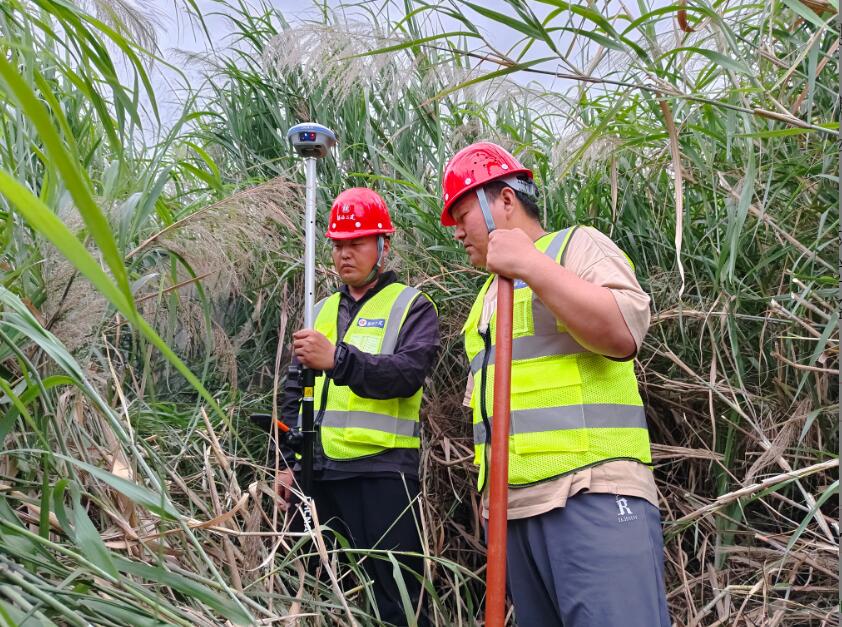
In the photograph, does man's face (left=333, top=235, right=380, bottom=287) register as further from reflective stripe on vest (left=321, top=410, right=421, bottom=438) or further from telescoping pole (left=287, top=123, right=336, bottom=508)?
reflective stripe on vest (left=321, top=410, right=421, bottom=438)

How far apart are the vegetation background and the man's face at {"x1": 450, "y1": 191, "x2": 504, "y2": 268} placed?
0.29 metres

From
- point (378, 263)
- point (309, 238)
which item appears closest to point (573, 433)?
point (309, 238)

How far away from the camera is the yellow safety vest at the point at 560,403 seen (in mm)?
1696

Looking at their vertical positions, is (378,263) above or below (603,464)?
above

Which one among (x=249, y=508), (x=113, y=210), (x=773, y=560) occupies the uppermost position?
(x=113, y=210)

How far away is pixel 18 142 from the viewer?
1.45m

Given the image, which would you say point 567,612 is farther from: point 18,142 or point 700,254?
point 18,142

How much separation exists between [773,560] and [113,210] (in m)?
2.01

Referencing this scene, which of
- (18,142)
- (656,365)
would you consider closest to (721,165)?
(656,365)

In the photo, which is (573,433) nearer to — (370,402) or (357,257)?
(370,402)

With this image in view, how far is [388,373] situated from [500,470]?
1009 mm

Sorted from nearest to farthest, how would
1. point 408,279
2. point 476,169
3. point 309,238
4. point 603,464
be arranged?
1. point 603,464
2. point 476,169
3. point 309,238
4. point 408,279

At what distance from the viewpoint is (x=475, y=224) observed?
1955 millimetres

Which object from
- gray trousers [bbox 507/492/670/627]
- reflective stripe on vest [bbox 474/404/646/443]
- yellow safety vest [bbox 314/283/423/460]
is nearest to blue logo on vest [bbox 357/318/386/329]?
yellow safety vest [bbox 314/283/423/460]
